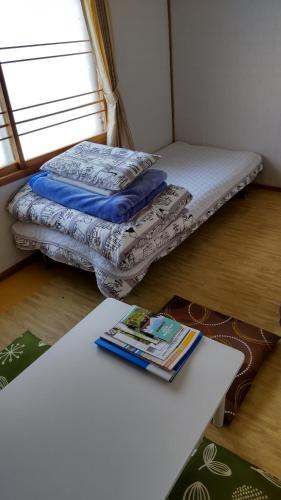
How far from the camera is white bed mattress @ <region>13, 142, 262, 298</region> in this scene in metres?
1.93

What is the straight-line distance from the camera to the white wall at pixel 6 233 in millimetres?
2340

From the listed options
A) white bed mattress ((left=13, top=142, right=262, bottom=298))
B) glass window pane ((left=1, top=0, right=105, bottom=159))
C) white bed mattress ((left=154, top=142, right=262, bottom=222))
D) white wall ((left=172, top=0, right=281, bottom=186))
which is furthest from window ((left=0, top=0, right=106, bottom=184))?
white wall ((left=172, top=0, right=281, bottom=186))

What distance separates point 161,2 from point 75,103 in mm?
1266

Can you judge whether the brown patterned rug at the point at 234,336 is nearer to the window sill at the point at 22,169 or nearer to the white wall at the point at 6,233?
the white wall at the point at 6,233

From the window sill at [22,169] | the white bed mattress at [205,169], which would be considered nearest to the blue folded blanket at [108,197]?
the window sill at [22,169]

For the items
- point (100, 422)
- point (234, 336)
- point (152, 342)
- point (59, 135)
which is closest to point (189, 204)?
point (234, 336)

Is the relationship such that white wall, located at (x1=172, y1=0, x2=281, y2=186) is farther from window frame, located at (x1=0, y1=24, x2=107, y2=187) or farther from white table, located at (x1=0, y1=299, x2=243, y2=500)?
white table, located at (x1=0, y1=299, x2=243, y2=500)

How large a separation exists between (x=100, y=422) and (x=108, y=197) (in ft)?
4.12

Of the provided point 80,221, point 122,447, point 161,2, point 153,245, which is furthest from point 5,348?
point 161,2

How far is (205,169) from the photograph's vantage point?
294cm

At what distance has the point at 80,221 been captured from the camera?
6.59 feet

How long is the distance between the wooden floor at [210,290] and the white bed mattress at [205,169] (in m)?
0.31

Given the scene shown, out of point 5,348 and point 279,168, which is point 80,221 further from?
point 279,168

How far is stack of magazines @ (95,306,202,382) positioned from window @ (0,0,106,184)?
1488 mm
